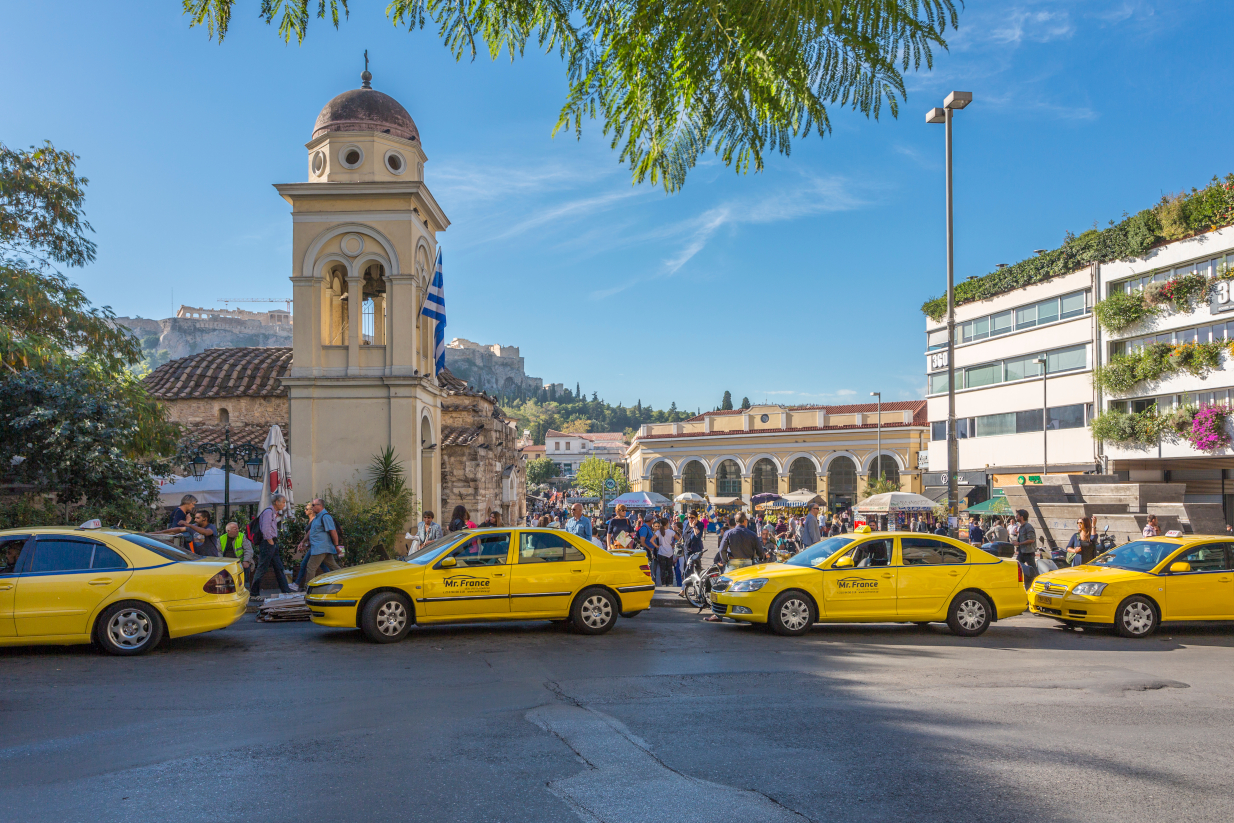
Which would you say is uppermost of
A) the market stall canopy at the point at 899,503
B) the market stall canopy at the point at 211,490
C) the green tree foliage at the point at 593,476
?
the market stall canopy at the point at 211,490

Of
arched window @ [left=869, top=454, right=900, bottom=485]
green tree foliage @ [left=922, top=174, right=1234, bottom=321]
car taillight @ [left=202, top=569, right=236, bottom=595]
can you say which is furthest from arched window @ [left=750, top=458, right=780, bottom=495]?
car taillight @ [left=202, top=569, right=236, bottom=595]

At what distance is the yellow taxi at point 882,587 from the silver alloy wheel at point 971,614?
0.01 m

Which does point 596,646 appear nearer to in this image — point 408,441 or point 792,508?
point 408,441

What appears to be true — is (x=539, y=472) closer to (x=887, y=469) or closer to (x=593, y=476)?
(x=593, y=476)

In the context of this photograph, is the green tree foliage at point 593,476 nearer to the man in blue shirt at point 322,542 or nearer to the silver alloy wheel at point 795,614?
the man in blue shirt at point 322,542

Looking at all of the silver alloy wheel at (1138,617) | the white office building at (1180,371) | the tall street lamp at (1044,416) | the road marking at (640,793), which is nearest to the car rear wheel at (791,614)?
the silver alloy wheel at (1138,617)

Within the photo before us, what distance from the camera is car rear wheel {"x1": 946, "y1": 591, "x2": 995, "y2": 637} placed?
1106 cm

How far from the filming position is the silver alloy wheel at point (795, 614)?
35.2ft

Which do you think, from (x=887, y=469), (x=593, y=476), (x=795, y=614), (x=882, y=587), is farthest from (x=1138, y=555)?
(x=593, y=476)

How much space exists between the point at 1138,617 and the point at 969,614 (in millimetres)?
2263

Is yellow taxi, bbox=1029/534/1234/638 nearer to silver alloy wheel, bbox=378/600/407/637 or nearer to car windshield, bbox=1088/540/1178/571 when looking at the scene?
car windshield, bbox=1088/540/1178/571

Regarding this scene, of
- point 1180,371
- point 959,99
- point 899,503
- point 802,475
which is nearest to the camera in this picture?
point 959,99

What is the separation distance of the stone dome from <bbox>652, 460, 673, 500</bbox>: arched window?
51.6 m

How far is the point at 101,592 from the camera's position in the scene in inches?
341
